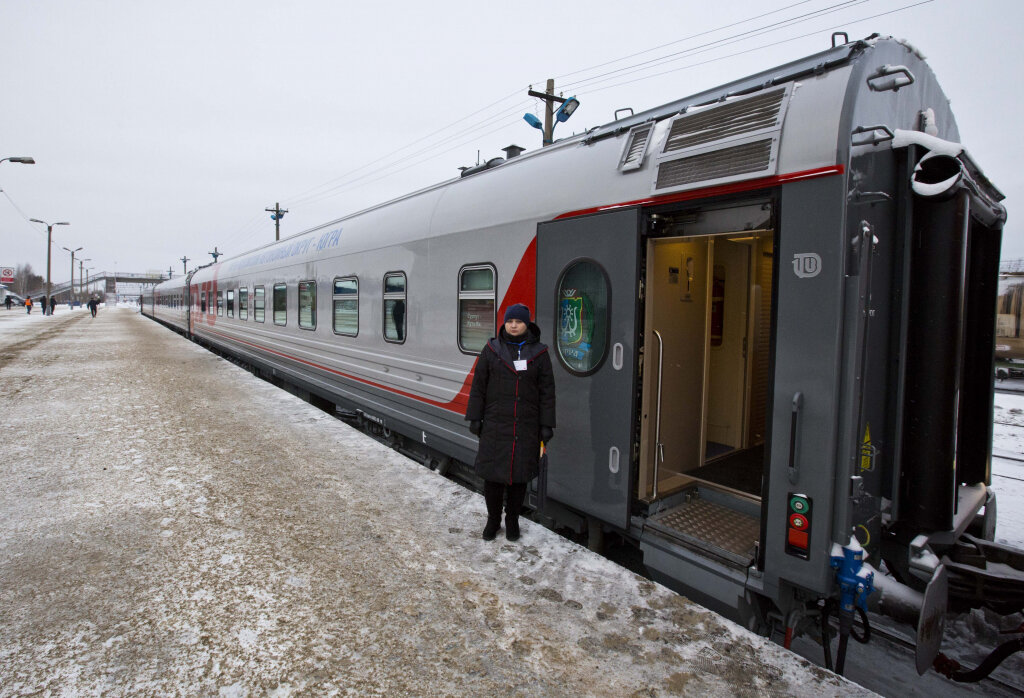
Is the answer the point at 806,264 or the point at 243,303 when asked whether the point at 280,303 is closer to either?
the point at 243,303

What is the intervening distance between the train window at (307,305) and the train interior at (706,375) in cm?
586

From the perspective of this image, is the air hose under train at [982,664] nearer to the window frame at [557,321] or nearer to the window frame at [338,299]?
the window frame at [557,321]

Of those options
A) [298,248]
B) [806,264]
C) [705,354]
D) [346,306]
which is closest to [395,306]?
[346,306]

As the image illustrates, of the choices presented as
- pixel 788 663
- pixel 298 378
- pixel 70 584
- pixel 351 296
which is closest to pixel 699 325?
pixel 788 663

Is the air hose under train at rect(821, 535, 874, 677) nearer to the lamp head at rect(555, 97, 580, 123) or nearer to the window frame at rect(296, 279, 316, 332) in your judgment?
the window frame at rect(296, 279, 316, 332)

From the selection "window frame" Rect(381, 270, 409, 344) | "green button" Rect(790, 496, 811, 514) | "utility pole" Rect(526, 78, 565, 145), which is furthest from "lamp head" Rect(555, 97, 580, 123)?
"green button" Rect(790, 496, 811, 514)

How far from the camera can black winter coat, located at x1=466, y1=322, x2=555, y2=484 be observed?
3.45m

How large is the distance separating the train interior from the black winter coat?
61 cm

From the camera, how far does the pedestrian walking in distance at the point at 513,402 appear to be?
344 cm

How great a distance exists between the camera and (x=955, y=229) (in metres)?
2.80

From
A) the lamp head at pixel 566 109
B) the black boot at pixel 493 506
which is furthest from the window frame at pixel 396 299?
the lamp head at pixel 566 109

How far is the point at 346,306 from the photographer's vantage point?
24.1 feet

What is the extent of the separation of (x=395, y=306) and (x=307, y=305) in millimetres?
3177

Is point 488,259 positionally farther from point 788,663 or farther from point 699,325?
point 788,663
